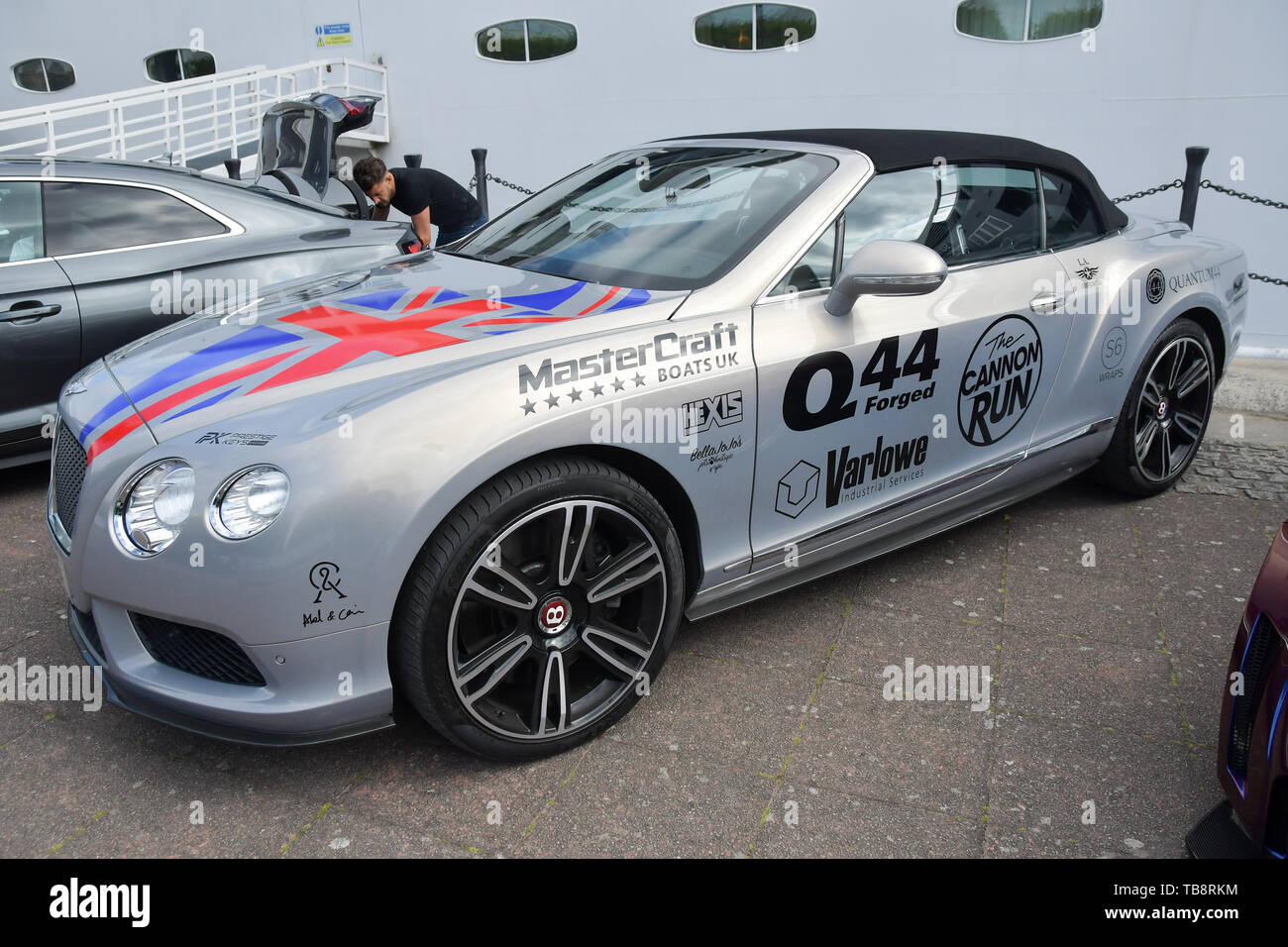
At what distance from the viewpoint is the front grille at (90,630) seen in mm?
2283

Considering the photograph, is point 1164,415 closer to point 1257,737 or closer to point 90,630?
point 1257,737

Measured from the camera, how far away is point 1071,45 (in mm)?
8406

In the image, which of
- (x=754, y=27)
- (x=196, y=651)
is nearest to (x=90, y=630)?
(x=196, y=651)

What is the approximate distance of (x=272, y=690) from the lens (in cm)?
212

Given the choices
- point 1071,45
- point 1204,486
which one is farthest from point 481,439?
point 1071,45

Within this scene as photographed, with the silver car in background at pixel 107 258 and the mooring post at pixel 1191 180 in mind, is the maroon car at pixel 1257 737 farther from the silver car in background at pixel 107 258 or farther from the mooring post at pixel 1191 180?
the mooring post at pixel 1191 180

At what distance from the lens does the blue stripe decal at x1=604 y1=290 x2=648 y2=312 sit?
102 inches

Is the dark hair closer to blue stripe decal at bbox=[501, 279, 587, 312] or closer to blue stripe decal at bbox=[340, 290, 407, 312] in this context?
blue stripe decal at bbox=[340, 290, 407, 312]

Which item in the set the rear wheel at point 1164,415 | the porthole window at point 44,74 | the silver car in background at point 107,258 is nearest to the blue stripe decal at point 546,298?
the silver car in background at point 107,258

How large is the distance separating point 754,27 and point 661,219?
701 centimetres

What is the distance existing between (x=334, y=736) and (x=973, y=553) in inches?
97.7

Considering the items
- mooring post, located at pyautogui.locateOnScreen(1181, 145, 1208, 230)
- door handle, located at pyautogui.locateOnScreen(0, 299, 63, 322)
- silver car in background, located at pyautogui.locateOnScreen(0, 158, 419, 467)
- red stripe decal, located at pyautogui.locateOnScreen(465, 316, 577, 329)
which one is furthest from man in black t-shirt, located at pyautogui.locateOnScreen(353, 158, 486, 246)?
mooring post, located at pyautogui.locateOnScreen(1181, 145, 1208, 230)

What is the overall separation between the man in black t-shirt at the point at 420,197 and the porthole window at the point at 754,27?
3695 millimetres
